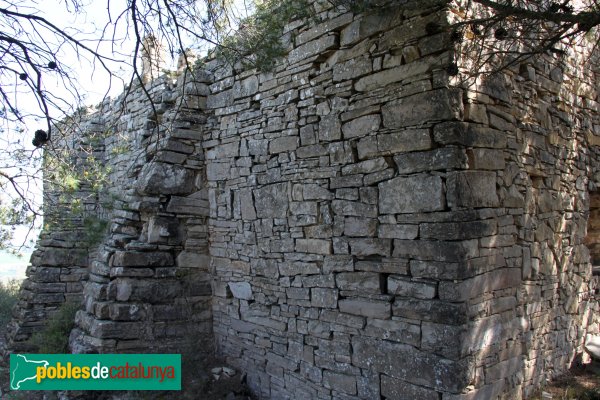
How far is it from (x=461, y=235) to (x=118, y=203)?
4.29 metres

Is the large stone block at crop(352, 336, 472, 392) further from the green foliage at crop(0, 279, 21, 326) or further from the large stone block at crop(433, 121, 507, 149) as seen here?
the green foliage at crop(0, 279, 21, 326)

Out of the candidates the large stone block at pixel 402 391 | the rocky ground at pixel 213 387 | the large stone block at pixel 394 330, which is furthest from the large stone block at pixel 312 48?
the rocky ground at pixel 213 387

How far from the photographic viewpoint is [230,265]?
17.6 feet

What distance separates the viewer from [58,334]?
5777 millimetres

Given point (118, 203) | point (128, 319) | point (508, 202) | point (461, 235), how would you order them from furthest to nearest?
point (118, 203), point (128, 319), point (508, 202), point (461, 235)

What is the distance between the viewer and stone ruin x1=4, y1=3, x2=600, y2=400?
134 inches

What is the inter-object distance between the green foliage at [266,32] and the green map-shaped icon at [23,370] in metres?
4.07

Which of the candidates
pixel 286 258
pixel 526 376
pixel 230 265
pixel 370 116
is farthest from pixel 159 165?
pixel 526 376

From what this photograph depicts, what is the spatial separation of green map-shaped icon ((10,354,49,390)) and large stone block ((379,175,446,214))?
14.2 feet

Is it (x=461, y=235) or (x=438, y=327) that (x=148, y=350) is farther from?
(x=461, y=235)

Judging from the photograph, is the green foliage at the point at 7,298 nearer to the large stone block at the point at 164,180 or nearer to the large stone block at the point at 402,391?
the large stone block at the point at 164,180

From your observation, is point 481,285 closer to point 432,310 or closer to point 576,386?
point 432,310

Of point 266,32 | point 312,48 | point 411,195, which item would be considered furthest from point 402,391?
point 266,32

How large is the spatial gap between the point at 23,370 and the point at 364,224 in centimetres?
436
